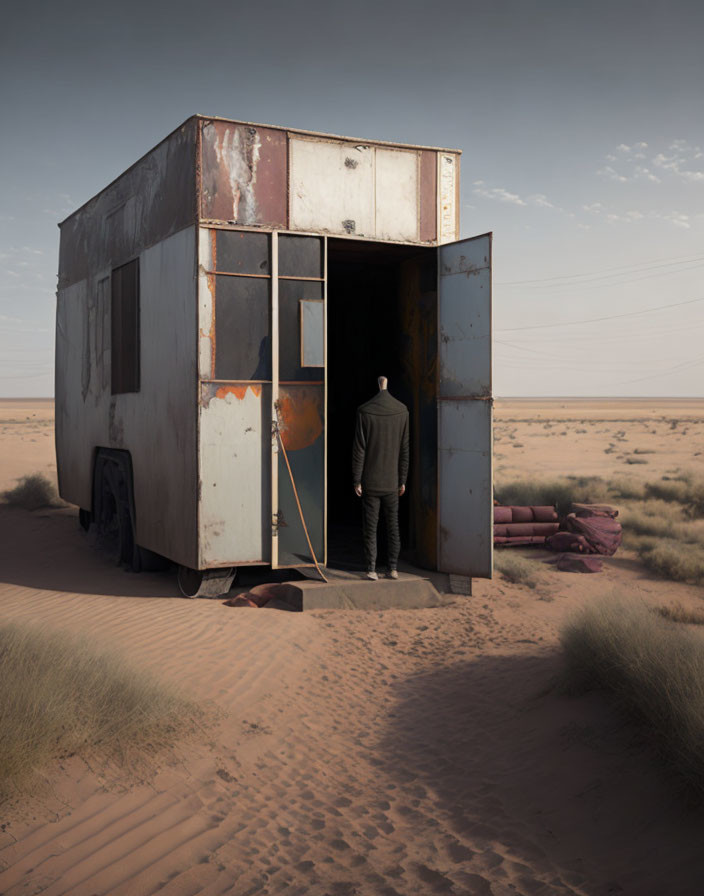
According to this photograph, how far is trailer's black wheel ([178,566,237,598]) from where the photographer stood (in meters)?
8.68

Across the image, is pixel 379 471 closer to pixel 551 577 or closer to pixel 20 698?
pixel 551 577

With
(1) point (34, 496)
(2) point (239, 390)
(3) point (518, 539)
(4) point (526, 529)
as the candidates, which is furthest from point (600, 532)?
(1) point (34, 496)

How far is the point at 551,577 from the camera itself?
35.9ft

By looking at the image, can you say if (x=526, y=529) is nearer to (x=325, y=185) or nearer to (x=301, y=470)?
(x=301, y=470)

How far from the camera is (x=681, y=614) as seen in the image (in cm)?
862

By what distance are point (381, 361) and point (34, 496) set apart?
9792 millimetres

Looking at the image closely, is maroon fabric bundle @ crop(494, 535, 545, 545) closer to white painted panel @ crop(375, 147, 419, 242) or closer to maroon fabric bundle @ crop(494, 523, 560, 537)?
maroon fabric bundle @ crop(494, 523, 560, 537)

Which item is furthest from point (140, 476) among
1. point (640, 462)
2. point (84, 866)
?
point (640, 462)

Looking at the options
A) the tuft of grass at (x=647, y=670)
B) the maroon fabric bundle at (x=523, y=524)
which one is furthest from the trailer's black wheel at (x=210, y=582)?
the maroon fabric bundle at (x=523, y=524)

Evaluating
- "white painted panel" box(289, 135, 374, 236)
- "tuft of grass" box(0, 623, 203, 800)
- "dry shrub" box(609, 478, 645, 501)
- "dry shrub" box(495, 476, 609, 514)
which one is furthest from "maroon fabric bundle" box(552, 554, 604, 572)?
"tuft of grass" box(0, 623, 203, 800)

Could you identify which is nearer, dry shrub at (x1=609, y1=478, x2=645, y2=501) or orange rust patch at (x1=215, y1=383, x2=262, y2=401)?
orange rust patch at (x1=215, y1=383, x2=262, y2=401)

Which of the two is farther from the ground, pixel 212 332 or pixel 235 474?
pixel 212 332

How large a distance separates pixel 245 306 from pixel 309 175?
5.37ft

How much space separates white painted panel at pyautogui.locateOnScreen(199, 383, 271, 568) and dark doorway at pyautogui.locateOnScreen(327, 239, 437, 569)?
164 centimetres
